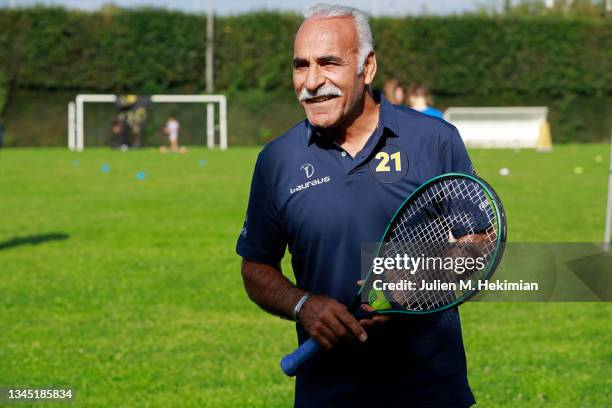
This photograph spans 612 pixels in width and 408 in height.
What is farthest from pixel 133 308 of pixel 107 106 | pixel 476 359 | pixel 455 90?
pixel 455 90

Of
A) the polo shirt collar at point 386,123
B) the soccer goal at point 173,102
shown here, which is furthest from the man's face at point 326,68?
the soccer goal at point 173,102

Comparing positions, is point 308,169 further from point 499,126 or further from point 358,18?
point 499,126

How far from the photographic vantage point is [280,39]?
50719 mm

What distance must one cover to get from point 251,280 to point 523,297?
3.76 ft

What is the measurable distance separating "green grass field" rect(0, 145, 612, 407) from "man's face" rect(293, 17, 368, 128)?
3.86 m

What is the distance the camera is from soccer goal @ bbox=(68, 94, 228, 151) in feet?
155

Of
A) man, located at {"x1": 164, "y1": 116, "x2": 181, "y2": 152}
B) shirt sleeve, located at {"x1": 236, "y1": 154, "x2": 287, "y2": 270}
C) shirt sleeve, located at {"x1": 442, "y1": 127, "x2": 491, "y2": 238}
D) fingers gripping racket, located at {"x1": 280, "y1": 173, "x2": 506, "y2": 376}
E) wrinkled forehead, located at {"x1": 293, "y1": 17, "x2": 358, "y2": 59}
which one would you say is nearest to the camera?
fingers gripping racket, located at {"x1": 280, "y1": 173, "x2": 506, "y2": 376}

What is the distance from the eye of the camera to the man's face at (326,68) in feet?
12.7

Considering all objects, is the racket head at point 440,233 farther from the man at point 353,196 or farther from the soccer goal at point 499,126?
the soccer goal at point 499,126

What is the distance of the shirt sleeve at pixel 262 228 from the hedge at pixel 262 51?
45576mm

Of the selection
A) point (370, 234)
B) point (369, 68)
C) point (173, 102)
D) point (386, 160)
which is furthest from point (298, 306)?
point (173, 102)

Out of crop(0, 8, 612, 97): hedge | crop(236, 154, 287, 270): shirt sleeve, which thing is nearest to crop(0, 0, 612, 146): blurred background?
crop(0, 8, 612, 97): hedge

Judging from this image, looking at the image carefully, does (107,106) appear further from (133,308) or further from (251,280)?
(251,280)

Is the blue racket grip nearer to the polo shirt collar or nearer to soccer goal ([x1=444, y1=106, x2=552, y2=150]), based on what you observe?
the polo shirt collar
